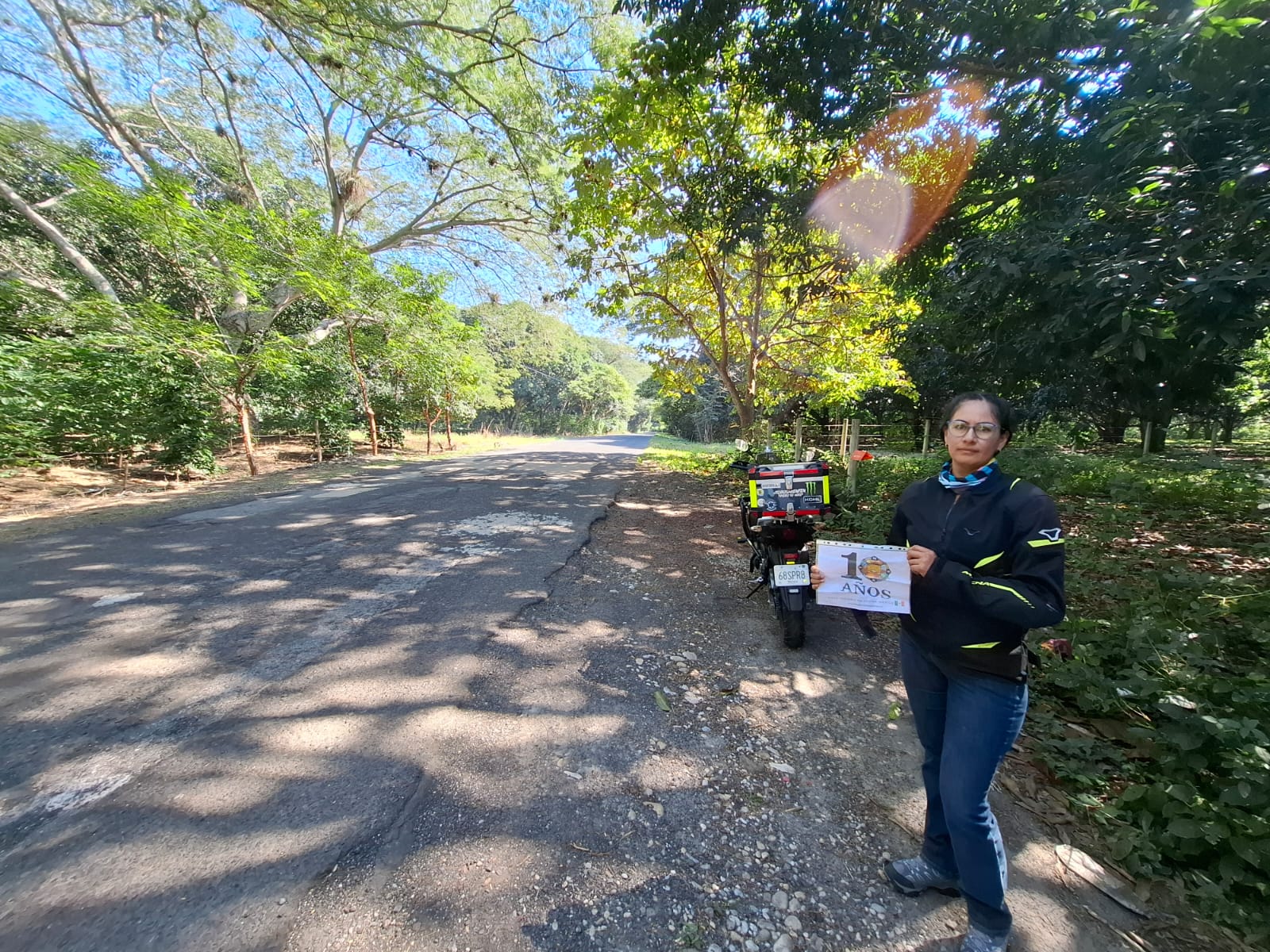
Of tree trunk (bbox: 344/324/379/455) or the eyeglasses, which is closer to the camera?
the eyeglasses

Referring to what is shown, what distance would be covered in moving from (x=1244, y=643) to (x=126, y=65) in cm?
2113

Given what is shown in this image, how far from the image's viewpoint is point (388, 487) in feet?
29.7

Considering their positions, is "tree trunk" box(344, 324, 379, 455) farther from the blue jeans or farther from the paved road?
the blue jeans

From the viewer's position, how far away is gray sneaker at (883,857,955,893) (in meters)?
1.64

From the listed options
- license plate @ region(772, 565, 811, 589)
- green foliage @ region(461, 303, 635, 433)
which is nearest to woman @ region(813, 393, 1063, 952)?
license plate @ region(772, 565, 811, 589)

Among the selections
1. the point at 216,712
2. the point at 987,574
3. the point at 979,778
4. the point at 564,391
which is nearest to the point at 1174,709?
the point at 979,778

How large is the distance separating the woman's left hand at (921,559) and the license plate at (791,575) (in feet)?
5.47

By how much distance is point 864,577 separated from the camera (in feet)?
5.41

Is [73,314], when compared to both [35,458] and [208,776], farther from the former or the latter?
[208,776]

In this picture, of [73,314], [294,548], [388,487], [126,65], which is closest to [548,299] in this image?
[388,487]

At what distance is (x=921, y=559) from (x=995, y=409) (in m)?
0.58

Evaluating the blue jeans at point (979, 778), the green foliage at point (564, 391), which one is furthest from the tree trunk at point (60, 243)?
the blue jeans at point (979, 778)

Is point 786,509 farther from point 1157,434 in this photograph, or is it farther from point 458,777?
point 1157,434

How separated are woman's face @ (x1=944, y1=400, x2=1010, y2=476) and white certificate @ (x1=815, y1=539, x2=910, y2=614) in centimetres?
36
